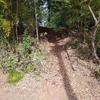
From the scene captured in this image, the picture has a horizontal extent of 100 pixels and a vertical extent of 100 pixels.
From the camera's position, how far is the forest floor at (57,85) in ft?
16.8

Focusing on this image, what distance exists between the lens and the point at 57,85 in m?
5.59

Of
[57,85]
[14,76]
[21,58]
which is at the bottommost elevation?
[57,85]

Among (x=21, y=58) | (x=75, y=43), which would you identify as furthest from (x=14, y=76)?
(x=75, y=43)

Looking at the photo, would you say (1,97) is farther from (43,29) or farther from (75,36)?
(43,29)

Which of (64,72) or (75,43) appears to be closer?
(64,72)

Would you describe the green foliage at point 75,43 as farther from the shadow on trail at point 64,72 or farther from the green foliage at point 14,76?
the green foliage at point 14,76

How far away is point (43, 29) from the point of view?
34.1 ft

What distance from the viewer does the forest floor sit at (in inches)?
201

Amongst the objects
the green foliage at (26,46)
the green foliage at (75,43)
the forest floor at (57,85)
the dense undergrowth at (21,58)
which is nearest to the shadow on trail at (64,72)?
the forest floor at (57,85)

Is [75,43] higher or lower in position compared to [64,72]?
higher

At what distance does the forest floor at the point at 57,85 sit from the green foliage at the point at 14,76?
14 centimetres

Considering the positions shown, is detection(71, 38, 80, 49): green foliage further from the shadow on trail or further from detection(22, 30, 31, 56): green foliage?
detection(22, 30, 31, 56): green foliage

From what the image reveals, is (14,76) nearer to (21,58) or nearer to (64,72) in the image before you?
(21,58)

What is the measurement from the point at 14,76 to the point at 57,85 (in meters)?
1.50
